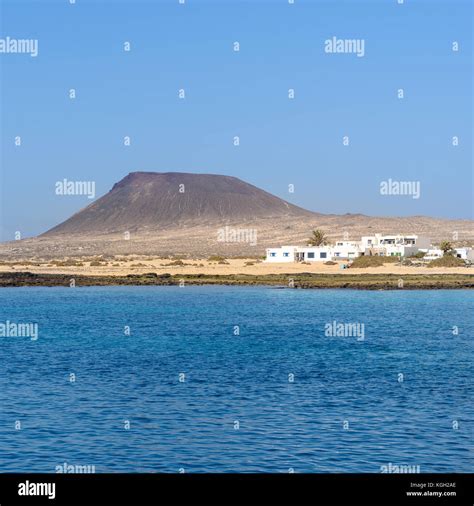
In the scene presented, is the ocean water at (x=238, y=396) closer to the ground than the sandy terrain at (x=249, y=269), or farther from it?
closer to the ground

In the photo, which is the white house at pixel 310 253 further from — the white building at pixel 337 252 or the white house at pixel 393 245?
the white house at pixel 393 245

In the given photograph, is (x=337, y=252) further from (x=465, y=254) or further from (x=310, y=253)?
(x=465, y=254)

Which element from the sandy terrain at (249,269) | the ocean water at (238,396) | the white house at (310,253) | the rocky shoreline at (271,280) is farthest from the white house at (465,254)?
the ocean water at (238,396)

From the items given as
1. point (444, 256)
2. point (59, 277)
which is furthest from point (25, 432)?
point (444, 256)

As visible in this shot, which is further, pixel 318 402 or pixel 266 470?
pixel 318 402

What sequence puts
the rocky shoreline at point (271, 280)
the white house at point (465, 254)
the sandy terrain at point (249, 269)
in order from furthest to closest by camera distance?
1. the white house at point (465, 254)
2. the sandy terrain at point (249, 269)
3. the rocky shoreline at point (271, 280)

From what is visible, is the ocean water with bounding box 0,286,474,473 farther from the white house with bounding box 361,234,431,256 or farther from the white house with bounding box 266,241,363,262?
the white house with bounding box 266,241,363,262

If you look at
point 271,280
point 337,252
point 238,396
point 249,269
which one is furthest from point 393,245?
point 238,396
